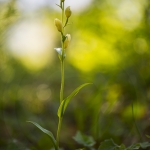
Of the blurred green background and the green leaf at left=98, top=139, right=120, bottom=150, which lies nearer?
the green leaf at left=98, top=139, right=120, bottom=150

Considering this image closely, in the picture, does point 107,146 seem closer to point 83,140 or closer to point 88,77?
point 83,140

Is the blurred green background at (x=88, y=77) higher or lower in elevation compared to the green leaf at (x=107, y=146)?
lower

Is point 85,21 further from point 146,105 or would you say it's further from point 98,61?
point 146,105

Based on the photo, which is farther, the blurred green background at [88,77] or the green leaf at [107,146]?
the blurred green background at [88,77]

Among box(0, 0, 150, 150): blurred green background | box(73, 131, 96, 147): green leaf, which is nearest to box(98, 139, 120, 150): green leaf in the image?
box(73, 131, 96, 147): green leaf

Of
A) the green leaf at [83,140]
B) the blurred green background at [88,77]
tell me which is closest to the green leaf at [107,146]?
the green leaf at [83,140]

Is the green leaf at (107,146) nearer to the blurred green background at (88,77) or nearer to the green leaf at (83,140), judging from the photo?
the green leaf at (83,140)

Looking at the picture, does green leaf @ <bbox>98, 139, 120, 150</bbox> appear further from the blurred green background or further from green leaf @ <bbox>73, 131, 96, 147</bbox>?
the blurred green background

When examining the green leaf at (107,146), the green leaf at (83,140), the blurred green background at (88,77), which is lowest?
the blurred green background at (88,77)
